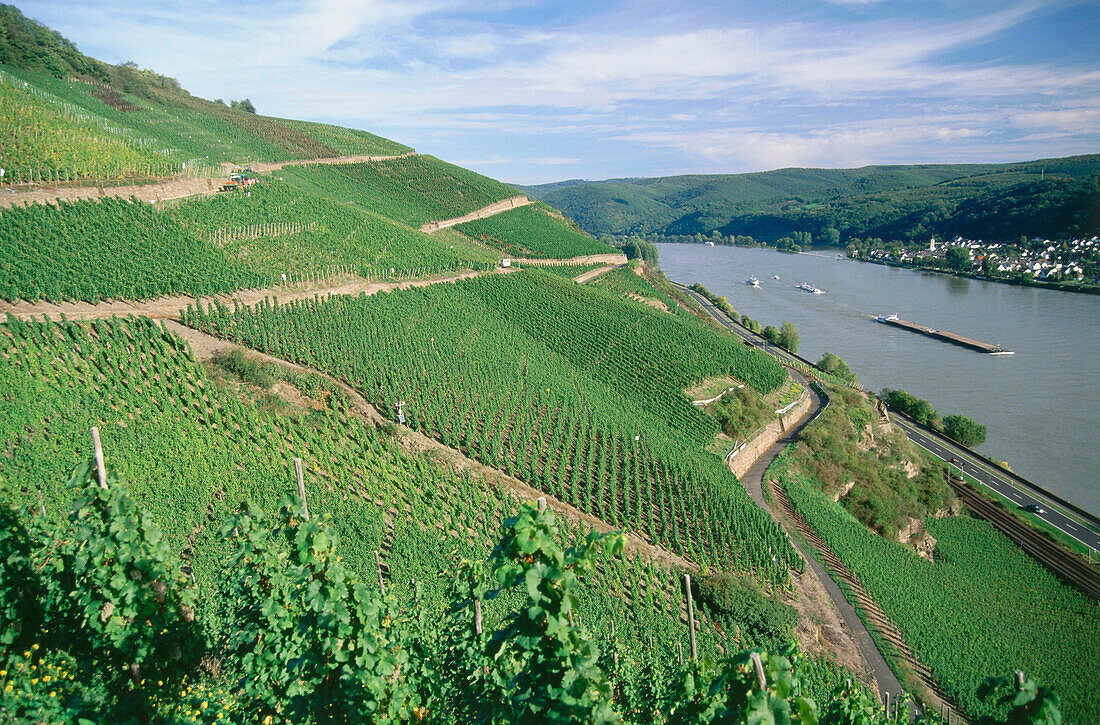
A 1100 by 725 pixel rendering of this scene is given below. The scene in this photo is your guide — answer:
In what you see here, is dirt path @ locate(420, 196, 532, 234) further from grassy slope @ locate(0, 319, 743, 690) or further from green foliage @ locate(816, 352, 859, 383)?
grassy slope @ locate(0, 319, 743, 690)

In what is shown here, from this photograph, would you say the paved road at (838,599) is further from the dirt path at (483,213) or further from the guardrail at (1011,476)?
the dirt path at (483,213)

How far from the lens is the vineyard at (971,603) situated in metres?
18.3

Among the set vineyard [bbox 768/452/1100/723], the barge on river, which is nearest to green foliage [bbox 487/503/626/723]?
vineyard [bbox 768/452/1100/723]

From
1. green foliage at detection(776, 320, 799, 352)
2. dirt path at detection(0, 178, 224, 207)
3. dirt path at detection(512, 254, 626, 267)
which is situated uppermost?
dirt path at detection(0, 178, 224, 207)

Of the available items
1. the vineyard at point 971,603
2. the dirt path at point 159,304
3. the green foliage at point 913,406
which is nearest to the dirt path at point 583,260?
the dirt path at point 159,304

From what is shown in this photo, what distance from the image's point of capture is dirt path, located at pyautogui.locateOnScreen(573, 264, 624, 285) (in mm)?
54272

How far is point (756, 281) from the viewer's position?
92875mm

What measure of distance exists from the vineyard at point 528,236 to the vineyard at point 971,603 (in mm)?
34526

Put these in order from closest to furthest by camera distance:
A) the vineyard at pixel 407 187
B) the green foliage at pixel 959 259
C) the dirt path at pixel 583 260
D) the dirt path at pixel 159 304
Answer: the dirt path at pixel 159 304, the dirt path at pixel 583 260, the vineyard at pixel 407 187, the green foliage at pixel 959 259

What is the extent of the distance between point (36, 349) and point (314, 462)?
8.81 m

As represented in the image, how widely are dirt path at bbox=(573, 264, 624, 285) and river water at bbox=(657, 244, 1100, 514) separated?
20376 mm

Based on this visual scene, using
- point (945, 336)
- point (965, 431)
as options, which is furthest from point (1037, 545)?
point (945, 336)

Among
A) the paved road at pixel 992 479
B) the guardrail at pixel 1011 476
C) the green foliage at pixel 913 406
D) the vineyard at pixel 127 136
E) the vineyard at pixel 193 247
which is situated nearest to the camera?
the vineyard at pixel 193 247

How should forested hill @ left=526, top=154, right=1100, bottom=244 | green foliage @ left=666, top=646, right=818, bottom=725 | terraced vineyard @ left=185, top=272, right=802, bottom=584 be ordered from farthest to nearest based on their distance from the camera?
forested hill @ left=526, top=154, right=1100, bottom=244 → terraced vineyard @ left=185, top=272, right=802, bottom=584 → green foliage @ left=666, top=646, right=818, bottom=725
